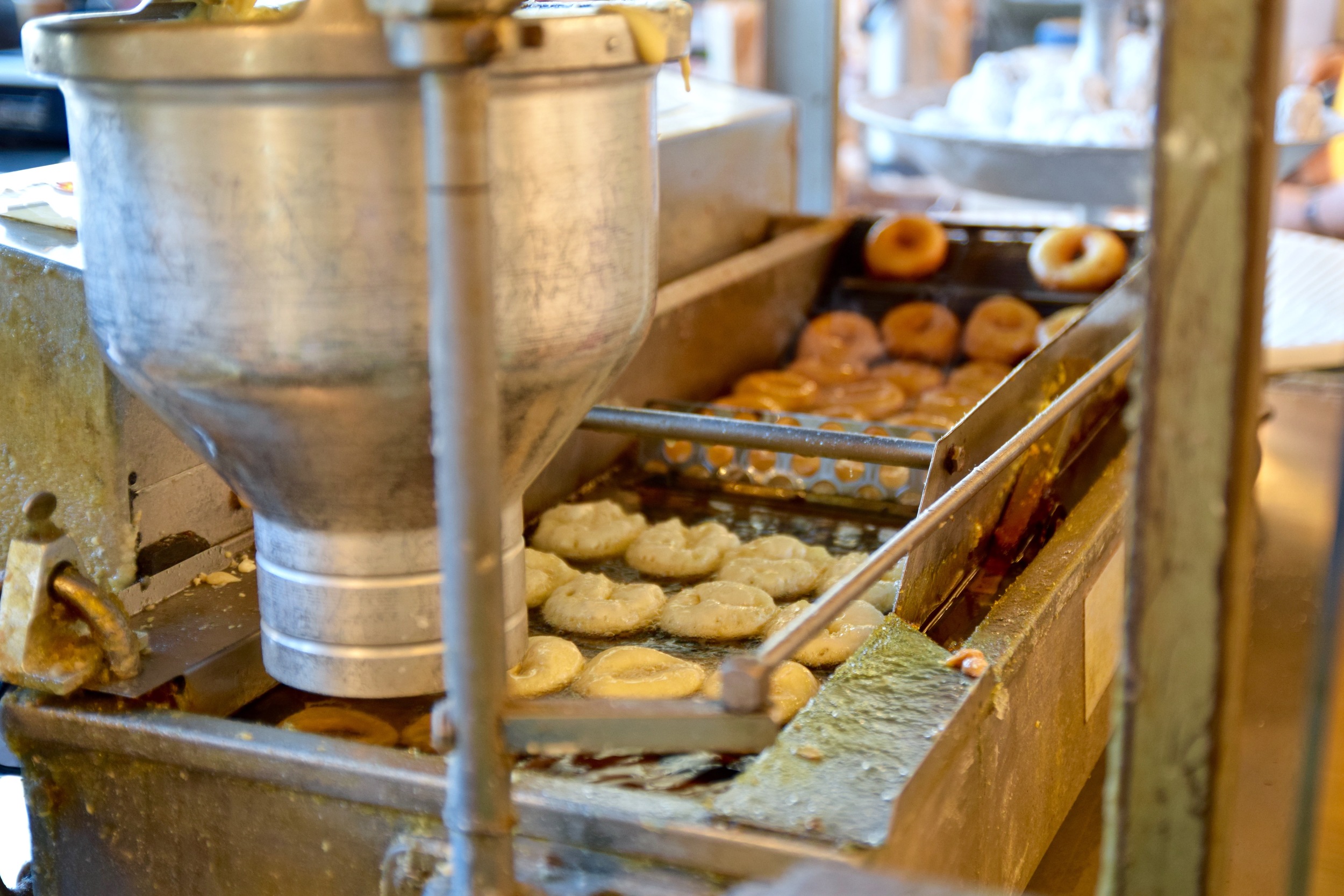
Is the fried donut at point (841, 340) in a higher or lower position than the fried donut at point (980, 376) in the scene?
higher

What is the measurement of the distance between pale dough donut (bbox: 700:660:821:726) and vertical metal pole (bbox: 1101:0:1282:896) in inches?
23.3

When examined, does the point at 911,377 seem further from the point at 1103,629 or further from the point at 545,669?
the point at 545,669

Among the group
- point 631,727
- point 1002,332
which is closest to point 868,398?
point 1002,332

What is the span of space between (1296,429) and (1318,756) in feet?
9.84

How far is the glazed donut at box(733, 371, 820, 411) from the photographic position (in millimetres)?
2709

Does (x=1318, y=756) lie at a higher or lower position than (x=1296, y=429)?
higher

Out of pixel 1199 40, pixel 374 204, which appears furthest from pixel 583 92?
pixel 1199 40

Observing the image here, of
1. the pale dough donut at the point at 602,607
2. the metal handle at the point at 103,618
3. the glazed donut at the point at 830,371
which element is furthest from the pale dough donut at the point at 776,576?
the glazed donut at the point at 830,371

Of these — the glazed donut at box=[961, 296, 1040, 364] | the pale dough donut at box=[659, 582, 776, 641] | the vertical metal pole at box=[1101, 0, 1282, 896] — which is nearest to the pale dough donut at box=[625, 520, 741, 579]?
the pale dough donut at box=[659, 582, 776, 641]

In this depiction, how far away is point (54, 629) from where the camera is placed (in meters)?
1.31

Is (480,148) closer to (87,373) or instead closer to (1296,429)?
(87,373)

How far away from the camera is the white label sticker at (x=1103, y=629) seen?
1700mm

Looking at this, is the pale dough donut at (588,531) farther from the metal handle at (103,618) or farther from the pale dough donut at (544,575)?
the metal handle at (103,618)

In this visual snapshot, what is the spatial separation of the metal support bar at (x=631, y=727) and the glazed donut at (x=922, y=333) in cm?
219
